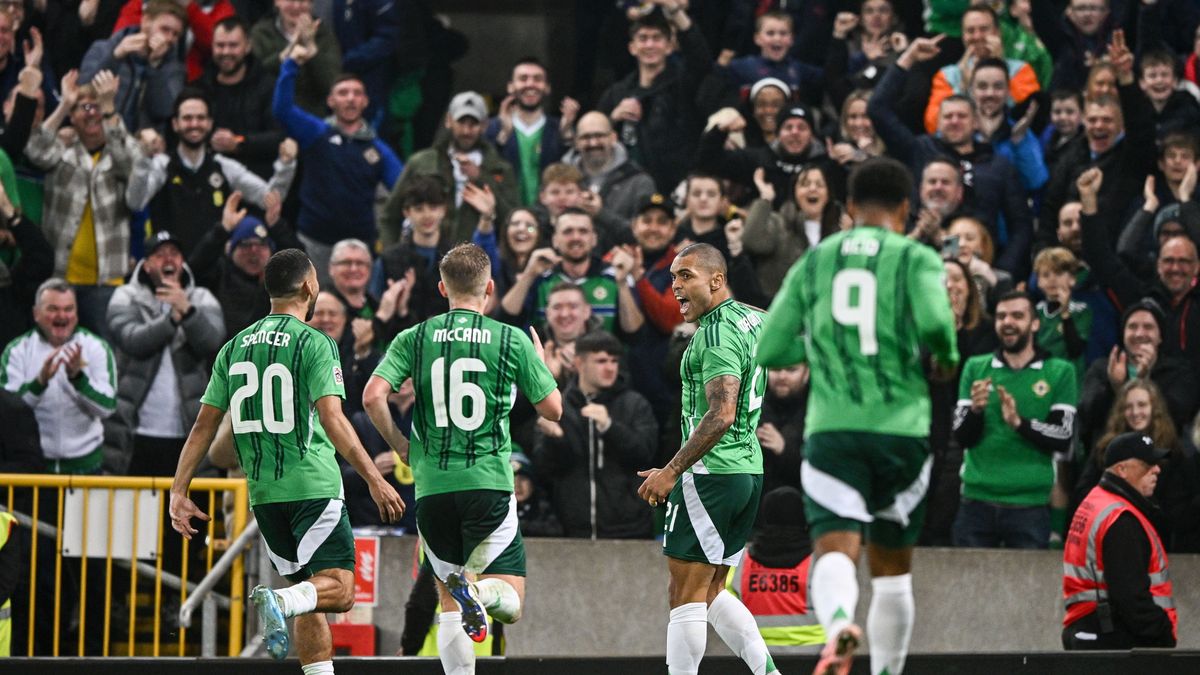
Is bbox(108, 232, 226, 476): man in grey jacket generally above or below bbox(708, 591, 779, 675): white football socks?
above

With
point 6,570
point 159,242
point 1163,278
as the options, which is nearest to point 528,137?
point 159,242

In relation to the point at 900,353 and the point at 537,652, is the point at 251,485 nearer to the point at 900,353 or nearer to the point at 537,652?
the point at 900,353

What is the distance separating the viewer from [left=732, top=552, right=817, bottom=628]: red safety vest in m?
10.8

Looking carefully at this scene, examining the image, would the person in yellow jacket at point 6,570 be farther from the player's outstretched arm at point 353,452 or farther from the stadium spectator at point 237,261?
the stadium spectator at point 237,261

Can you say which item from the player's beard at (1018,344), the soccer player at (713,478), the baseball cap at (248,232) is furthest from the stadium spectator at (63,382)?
the player's beard at (1018,344)

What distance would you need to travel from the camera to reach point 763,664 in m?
8.56

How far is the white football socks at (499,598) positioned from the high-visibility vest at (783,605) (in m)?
2.62

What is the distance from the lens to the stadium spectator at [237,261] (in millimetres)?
13438

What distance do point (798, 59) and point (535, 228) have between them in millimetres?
3805

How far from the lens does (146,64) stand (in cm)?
1488

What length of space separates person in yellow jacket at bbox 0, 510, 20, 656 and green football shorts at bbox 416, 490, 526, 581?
103 inches

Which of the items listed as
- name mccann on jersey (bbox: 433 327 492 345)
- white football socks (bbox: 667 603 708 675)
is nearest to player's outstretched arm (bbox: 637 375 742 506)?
white football socks (bbox: 667 603 708 675)

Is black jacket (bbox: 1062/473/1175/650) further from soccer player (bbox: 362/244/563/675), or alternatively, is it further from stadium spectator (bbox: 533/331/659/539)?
soccer player (bbox: 362/244/563/675)

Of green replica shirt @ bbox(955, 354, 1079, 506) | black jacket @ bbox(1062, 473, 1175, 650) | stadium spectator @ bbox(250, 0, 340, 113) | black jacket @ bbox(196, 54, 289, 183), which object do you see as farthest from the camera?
stadium spectator @ bbox(250, 0, 340, 113)
